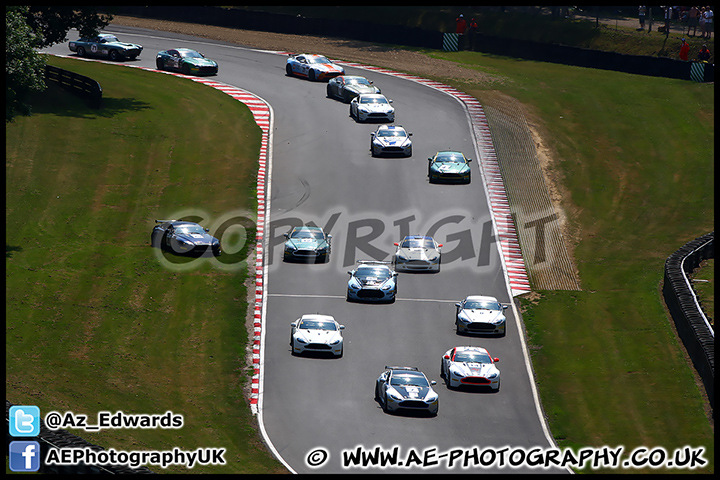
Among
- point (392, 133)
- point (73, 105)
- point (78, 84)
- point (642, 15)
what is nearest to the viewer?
point (392, 133)

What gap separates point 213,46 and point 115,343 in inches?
1593

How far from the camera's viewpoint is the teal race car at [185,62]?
5922 centimetres

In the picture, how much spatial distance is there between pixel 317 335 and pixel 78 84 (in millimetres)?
31173

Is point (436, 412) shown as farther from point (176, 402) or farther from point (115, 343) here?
point (115, 343)

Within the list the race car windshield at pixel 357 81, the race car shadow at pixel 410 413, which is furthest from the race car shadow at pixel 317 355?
the race car windshield at pixel 357 81

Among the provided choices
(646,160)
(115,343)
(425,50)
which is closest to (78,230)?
(115,343)

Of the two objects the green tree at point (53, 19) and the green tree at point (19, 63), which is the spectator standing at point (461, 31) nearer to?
the green tree at point (53, 19)

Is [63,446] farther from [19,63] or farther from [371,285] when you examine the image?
[19,63]

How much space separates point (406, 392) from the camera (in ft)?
85.9

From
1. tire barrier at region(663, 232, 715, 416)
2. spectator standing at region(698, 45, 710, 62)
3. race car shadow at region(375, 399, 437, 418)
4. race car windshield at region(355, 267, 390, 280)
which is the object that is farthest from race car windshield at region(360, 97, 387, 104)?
race car shadow at region(375, 399, 437, 418)

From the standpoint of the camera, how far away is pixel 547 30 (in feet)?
215

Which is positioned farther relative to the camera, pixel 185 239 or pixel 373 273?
pixel 185 239

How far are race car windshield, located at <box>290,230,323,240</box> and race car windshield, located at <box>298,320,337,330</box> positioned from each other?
7.85 m

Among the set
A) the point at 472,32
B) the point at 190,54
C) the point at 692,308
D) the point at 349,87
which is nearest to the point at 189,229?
the point at 692,308
